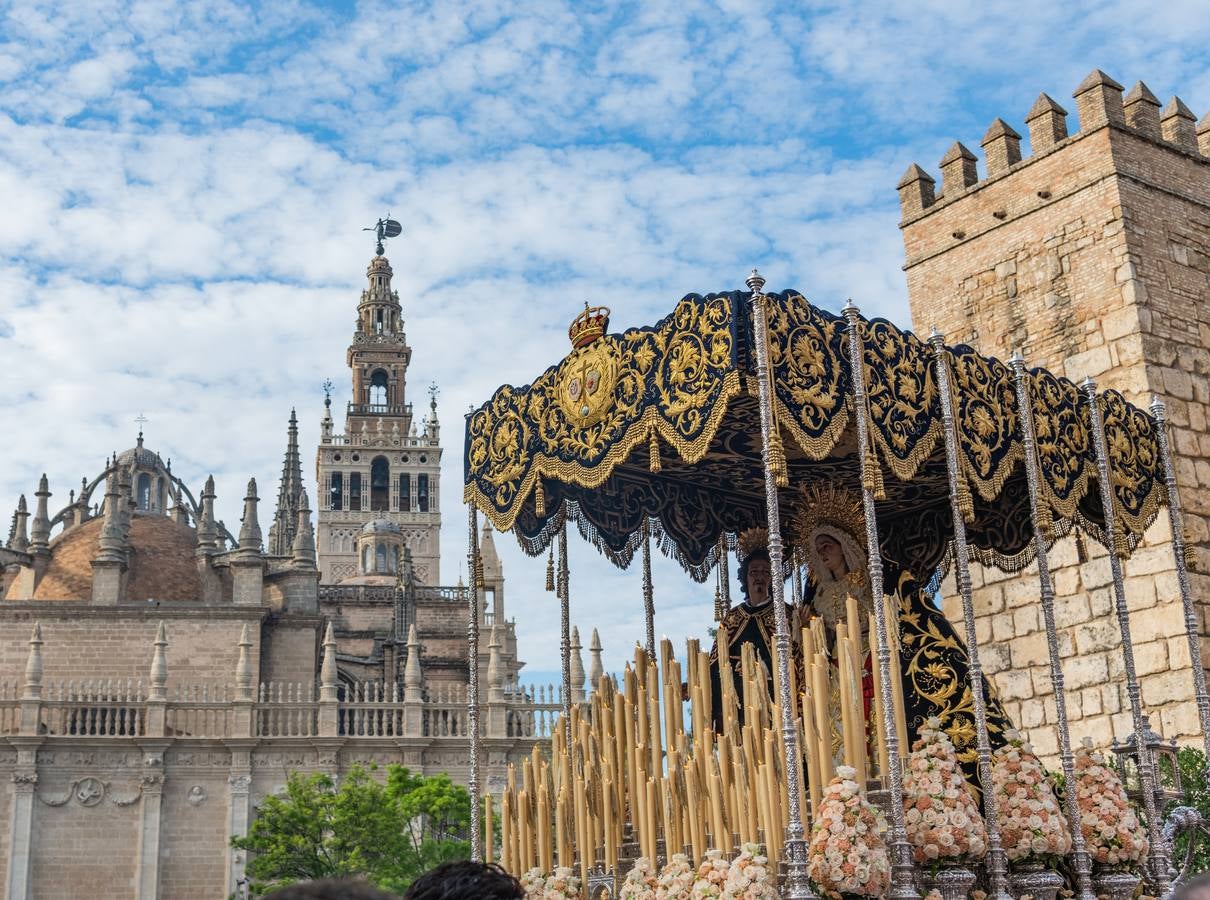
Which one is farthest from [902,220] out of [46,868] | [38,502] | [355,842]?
[38,502]

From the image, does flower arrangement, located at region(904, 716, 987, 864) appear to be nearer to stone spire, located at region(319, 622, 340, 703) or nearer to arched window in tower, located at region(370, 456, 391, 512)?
stone spire, located at region(319, 622, 340, 703)

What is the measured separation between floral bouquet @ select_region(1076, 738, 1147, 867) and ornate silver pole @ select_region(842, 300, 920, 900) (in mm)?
1569

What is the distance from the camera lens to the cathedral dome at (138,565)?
1380 inches

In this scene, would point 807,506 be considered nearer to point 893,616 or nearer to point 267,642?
point 893,616

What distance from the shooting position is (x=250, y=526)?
35.3 meters

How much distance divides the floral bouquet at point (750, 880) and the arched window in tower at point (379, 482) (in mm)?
60518

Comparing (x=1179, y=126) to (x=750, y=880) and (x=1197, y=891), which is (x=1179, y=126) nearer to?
(x=750, y=880)

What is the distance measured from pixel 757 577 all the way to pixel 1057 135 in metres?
6.80

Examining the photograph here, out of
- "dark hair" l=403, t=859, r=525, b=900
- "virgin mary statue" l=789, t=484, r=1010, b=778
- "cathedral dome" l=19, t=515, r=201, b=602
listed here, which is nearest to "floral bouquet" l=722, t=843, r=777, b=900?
"virgin mary statue" l=789, t=484, r=1010, b=778

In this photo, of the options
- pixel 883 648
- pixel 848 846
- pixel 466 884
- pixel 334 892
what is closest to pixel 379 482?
pixel 883 648

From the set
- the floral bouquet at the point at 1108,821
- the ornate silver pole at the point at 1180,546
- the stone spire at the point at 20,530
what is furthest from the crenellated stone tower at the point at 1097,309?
the stone spire at the point at 20,530

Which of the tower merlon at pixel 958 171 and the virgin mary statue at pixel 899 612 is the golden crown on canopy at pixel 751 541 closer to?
the virgin mary statue at pixel 899 612

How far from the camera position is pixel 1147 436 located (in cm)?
1021

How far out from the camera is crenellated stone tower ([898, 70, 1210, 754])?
12734 mm
